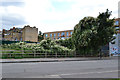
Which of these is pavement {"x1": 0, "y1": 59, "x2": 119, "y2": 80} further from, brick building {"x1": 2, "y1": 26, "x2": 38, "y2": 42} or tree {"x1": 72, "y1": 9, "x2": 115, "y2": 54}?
brick building {"x1": 2, "y1": 26, "x2": 38, "y2": 42}

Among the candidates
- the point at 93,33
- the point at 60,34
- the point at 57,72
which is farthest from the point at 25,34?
the point at 57,72

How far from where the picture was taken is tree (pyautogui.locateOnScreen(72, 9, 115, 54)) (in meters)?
24.6

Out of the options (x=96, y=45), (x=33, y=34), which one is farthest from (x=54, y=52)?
(x=33, y=34)

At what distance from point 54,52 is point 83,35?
19.4ft

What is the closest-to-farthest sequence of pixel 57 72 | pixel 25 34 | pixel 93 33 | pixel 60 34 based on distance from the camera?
pixel 57 72 → pixel 93 33 → pixel 25 34 → pixel 60 34

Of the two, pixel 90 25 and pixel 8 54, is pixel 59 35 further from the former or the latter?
pixel 8 54

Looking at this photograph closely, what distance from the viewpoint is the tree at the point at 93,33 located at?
24.6 m

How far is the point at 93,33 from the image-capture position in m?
24.5

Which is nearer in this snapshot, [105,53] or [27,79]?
[27,79]

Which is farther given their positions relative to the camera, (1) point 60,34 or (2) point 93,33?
(1) point 60,34

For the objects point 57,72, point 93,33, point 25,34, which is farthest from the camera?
point 25,34

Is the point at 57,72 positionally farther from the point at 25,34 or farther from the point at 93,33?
the point at 25,34

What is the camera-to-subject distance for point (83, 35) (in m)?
24.6

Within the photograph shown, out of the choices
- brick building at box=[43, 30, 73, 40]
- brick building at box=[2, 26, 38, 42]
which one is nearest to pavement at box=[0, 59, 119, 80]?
brick building at box=[2, 26, 38, 42]
